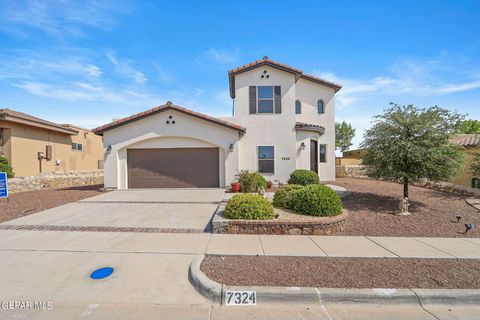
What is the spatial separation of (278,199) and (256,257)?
11.8 feet

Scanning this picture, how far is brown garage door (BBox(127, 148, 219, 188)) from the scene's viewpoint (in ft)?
41.4

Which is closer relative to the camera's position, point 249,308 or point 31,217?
point 249,308

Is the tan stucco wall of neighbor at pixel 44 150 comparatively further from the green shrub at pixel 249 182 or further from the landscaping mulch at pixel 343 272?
the landscaping mulch at pixel 343 272

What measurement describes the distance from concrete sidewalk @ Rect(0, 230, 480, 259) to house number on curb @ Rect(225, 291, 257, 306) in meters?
1.31

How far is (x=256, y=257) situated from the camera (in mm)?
4332

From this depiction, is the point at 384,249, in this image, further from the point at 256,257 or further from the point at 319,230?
the point at 256,257

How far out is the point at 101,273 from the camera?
3.76 metres

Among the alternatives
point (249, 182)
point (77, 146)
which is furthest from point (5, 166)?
point (249, 182)

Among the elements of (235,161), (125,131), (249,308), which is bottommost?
(249,308)

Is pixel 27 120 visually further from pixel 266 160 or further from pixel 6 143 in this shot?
pixel 266 160

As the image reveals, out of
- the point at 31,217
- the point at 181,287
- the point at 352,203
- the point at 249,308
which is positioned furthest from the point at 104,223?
the point at 352,203

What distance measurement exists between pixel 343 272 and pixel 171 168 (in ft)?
34.9

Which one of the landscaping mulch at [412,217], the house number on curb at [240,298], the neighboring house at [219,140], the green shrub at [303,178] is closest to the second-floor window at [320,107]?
the neighboring house at [219,140]

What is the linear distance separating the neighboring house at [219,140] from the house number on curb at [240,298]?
920cm
